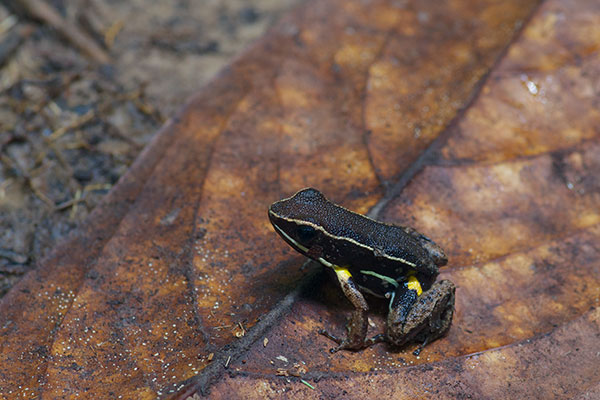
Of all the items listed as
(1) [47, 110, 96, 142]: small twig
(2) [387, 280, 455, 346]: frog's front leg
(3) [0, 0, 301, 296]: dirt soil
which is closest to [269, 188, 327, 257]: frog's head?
(2) [387, 280, 455, 346]: frog's front leg

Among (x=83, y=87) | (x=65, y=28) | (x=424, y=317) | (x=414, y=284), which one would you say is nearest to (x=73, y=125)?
(x=83, y=87)

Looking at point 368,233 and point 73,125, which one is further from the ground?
point 73,125

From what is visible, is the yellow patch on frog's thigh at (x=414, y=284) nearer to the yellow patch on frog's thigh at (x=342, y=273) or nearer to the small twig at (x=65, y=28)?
the yellow patch on frog's thigh at (x=342, y=273)

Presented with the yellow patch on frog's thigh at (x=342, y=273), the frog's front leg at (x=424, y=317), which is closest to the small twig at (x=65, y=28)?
the yellow patch on frog's thigh at (x=342, y=273)

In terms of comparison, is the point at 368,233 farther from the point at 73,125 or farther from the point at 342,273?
the point at 73,125

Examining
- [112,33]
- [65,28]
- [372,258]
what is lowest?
[372,258]

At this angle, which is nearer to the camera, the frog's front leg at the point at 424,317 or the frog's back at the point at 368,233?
the frog's front leg at the point at 424,317

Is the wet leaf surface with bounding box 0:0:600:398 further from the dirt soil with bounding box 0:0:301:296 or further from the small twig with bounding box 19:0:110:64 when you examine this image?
the small twig with bounding box 19:0:110:64

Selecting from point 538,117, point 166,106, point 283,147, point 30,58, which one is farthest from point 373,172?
point 30,58
